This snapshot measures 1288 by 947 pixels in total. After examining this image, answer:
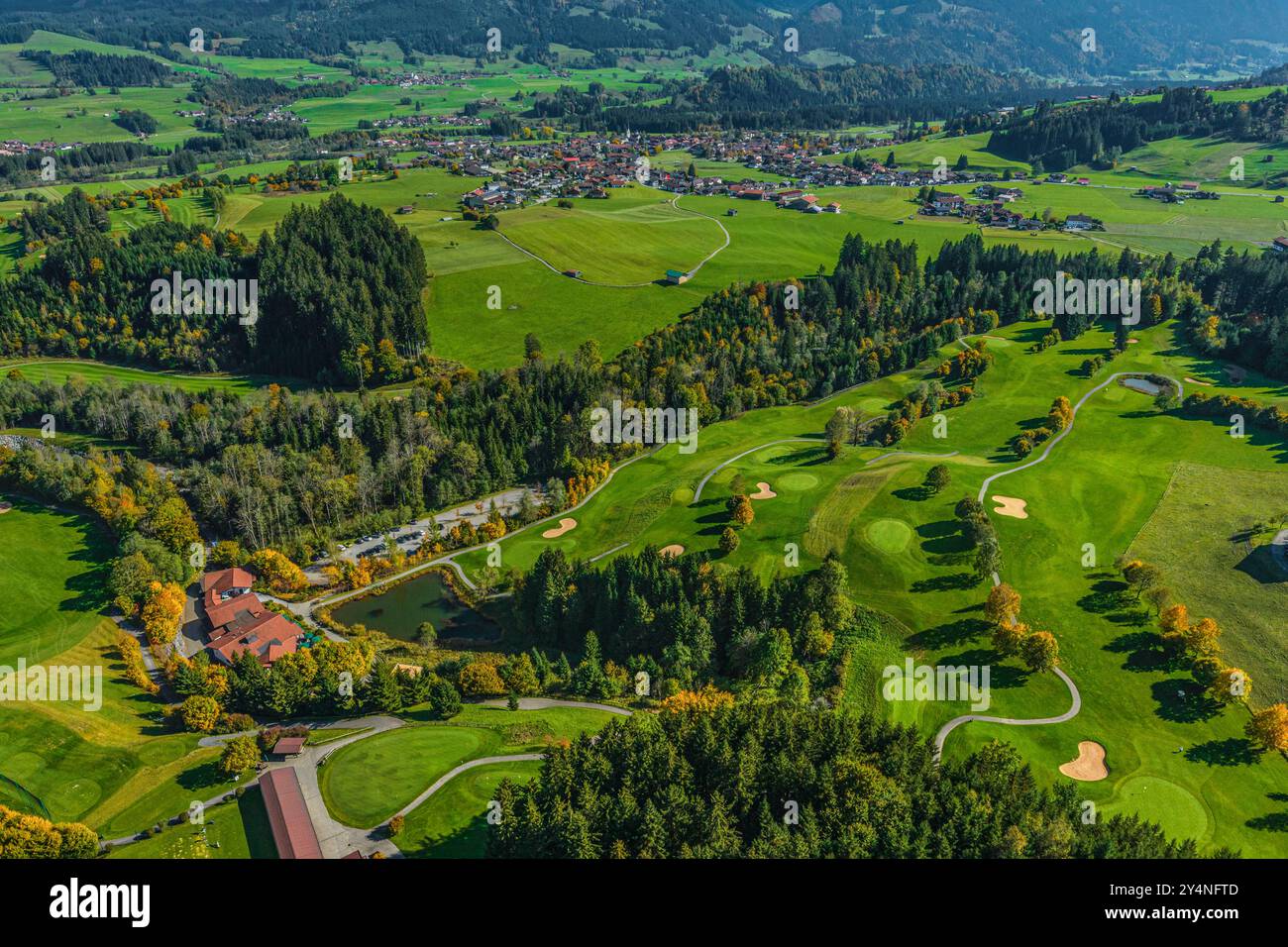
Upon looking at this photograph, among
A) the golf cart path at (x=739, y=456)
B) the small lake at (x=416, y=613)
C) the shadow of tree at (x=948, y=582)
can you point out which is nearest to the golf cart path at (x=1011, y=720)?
the shadow of tree at (x=948, y=582)

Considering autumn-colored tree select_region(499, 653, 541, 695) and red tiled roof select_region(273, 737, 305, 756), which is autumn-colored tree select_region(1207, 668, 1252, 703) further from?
red tiled roof select_region(273, 737, 305, 756)

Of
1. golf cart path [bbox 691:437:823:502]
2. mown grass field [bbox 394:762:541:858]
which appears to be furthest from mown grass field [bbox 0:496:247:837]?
golf cart path [bbox 691:437:823:502]

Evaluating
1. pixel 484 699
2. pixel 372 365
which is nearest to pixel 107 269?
pixel 372 365

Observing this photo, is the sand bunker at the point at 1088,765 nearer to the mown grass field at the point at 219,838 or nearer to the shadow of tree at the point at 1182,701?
the shadow of tree at the point at 1182,701

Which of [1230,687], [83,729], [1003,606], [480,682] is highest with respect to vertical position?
[1003,606]

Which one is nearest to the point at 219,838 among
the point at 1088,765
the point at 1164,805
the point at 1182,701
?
the point at 1088,765

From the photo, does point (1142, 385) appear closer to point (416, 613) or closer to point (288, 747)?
point (416, 613)
